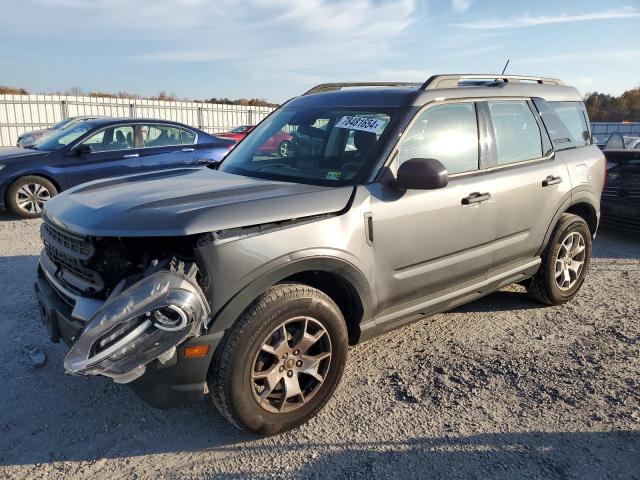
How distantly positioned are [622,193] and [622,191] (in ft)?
0.09

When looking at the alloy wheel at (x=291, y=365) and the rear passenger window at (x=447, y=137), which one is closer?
the alloy wheel at (x=291, y=365)

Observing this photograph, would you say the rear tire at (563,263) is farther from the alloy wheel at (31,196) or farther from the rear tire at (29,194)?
the alloy wheel at (31,196)

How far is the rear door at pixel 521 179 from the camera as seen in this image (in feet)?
12.6

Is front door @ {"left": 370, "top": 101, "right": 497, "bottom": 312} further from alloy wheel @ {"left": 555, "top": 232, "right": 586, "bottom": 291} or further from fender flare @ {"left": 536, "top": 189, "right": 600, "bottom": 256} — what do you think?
alloy wheel @ {"left": 555, "top": 232, "right": 586, "bottom": 291}

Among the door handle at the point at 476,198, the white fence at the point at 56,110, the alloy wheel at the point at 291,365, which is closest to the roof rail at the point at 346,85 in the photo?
the door handle at the point at 476,198

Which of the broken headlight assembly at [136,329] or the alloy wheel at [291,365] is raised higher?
Answer: the broken headlight assembly at [136,329]

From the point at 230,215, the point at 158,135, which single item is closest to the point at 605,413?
the point at 230,215

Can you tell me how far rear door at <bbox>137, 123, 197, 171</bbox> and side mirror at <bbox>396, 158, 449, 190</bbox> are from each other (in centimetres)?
614

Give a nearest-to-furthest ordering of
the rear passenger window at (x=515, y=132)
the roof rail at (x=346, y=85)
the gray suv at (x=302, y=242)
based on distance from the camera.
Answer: the gray suv at (x=302, y=242)
the rear passenger window at (x=515, y=132)
the roof rail at (x=346, y=85)

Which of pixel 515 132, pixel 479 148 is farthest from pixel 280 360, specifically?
pixel 515 132

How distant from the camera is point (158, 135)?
8805mm

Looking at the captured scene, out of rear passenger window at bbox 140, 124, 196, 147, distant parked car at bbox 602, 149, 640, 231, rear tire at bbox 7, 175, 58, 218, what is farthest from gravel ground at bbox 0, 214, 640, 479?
rear passenger window at bbox 140, 124, 196, 147

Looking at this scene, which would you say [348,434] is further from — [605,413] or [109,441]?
[605,413]

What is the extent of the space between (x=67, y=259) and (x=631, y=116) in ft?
130
